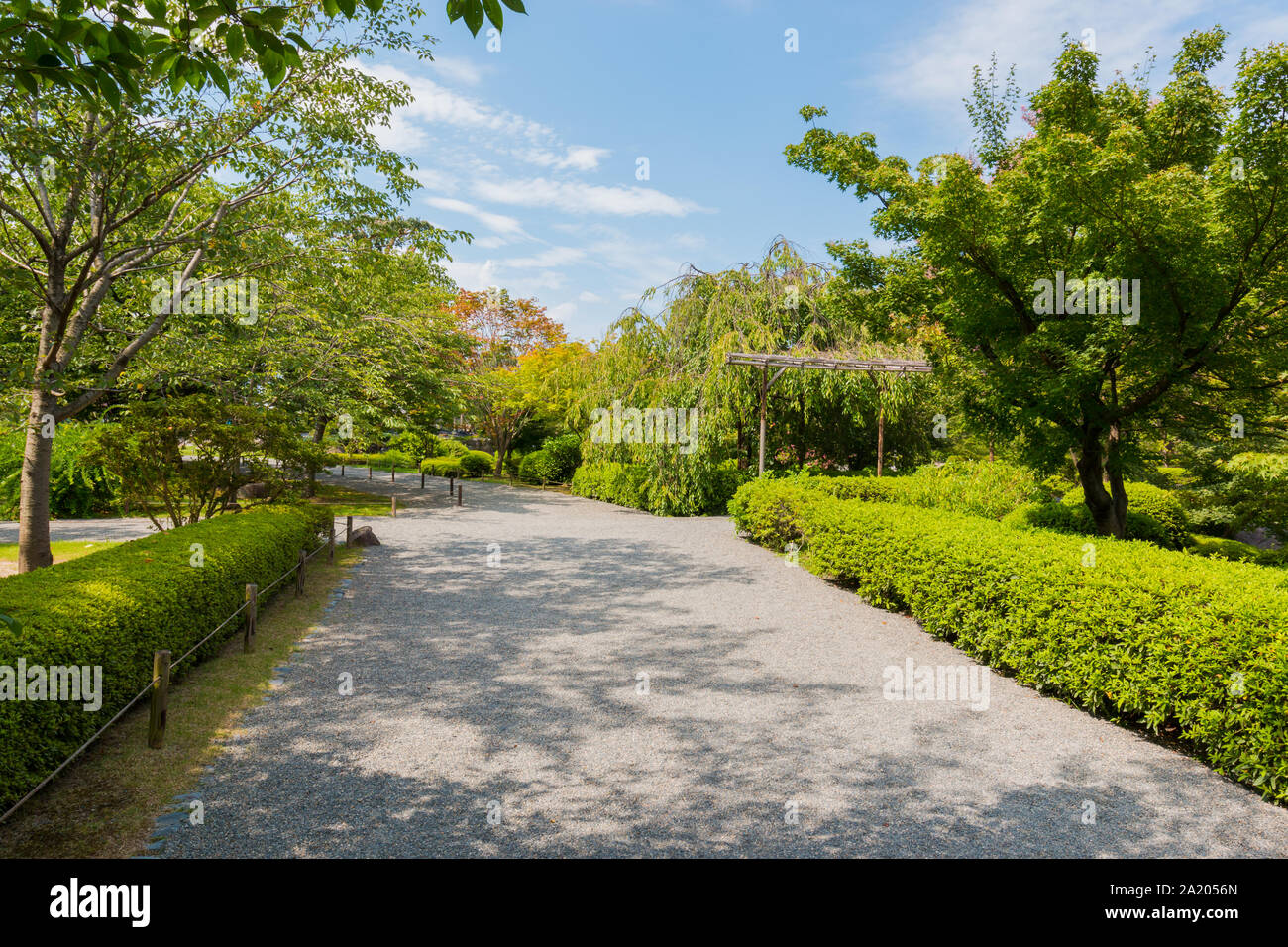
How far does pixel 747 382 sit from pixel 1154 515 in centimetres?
885

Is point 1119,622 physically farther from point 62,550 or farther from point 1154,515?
point 62,550

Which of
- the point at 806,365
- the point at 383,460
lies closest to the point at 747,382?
the point at 806,365

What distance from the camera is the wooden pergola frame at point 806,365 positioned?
15.6m

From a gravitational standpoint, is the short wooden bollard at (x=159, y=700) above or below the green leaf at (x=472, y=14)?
below

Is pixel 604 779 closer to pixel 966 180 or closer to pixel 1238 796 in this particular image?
pixel 1238 796

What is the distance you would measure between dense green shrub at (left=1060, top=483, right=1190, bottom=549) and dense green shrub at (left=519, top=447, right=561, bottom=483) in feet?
61.8

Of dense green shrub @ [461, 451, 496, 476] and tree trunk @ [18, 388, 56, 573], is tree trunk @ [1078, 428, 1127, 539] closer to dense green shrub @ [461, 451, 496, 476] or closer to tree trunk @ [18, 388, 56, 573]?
tree trunk @ [18, 388, 56, 573]

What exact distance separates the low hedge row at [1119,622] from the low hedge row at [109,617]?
23.2ft

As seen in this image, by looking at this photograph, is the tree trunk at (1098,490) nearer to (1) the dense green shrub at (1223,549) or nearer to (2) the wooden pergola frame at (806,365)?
(1) the dense green shrub at (1223,549)

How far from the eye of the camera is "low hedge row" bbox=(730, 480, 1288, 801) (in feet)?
14.1

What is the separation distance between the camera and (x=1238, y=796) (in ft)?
13.9

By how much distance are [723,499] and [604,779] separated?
14.5 meters

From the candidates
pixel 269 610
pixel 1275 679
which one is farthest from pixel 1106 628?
pixel 269 610

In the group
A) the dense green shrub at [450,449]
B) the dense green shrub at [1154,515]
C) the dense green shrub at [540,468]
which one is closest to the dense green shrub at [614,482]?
the dense green shrub at [540,468]
